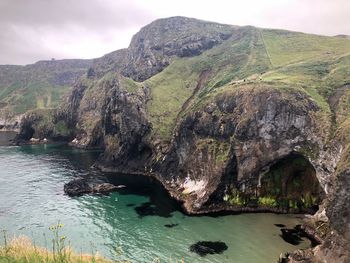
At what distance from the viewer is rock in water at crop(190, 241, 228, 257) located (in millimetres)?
62406

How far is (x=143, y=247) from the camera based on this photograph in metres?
64.9

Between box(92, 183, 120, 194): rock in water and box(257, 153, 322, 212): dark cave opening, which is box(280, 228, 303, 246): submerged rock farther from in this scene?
box(92, 183, 120, 194): rock in water

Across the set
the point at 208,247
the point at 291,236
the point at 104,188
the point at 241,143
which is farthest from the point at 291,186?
the point at 104,188

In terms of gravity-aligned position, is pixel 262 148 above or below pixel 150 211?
above

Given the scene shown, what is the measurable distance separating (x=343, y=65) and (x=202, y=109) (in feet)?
155

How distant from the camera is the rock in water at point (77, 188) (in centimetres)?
10094

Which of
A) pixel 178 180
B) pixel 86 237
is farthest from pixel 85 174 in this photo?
pixel 86 237

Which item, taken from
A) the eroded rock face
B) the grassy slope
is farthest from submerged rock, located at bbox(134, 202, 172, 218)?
the grassy slope

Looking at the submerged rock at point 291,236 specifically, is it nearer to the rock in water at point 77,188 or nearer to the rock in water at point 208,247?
the rock in water at point 208,247

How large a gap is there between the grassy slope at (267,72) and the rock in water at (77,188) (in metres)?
37.8

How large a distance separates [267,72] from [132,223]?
276 ft

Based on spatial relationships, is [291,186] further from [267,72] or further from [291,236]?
[267,72]

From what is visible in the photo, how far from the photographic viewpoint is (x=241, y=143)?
308 feet

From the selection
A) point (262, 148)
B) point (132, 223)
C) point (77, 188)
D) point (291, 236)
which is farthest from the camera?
point (77, 188)
